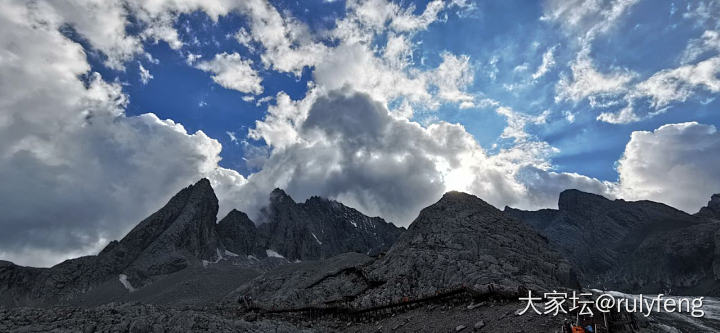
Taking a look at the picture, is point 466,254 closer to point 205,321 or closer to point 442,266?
point 442,266

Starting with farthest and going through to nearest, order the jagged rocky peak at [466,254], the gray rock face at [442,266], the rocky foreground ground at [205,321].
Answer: the jagged rocky peak at [466,254] < the gray rock face at [442,266] < the rocky foreground ground at [205,321]

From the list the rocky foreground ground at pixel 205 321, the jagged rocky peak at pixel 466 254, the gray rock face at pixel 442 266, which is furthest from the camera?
the jagged rocky peak at pixel 466 254

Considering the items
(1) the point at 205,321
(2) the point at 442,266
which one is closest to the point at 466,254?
(2) the point at 442,266

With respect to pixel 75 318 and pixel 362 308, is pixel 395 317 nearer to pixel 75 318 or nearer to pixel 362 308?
pixel 362 308

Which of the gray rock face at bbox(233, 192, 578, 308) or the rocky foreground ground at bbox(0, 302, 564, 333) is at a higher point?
the gray rock face at bbox(233, 192, 578, 308)

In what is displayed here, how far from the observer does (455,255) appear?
72.4 meters

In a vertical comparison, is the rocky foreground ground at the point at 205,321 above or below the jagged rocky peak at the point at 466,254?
below

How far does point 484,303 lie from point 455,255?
3941 centimetres

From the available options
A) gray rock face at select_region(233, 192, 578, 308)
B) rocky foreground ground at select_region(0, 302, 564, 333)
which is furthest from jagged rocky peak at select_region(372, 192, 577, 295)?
rocky foreground ground at select_region(0, 302, 564, 333)

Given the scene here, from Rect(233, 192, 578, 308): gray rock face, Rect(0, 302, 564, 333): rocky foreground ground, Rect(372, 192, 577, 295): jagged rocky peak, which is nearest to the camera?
Rect(0, 302, 564, 333): rocky foreground ground

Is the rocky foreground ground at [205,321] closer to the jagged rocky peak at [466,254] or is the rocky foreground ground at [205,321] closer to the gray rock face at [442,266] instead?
the gray rock face at [442,266]

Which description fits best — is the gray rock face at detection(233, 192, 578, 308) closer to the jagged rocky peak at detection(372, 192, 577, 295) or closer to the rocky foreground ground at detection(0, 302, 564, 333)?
the jagged rocky peak at detection(372, 192, 577, 295)

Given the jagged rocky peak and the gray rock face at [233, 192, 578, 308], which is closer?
the gray rock face at [233, 192, 578, 308]

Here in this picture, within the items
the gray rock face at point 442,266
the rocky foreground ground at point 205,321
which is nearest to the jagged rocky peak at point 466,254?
the gray rock face at point 442,266
